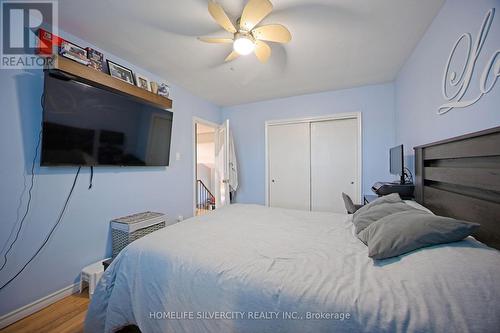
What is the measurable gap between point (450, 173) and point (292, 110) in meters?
2.53

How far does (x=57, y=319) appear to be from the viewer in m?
1.47

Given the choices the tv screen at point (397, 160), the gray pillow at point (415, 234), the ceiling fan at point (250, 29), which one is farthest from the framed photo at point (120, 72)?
the tv screen at point (397, 160)

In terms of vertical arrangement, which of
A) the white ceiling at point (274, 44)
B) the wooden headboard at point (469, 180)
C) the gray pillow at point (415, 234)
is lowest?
the gray pillow at point (415, 234)

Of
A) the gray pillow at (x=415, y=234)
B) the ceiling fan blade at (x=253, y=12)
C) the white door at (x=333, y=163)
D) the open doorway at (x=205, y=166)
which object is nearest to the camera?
the gray pillow at (x=415, y=234)

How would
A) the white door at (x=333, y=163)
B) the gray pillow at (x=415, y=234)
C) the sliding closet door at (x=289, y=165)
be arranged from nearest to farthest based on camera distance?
the gray pillow at (x=415, y=234)
the white door at (x=333, y=163)
the sliding closet door at (x=289, y=165)

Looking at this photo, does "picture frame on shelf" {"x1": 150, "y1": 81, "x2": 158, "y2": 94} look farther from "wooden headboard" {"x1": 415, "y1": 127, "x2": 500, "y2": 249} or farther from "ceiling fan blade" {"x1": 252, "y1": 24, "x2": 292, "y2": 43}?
"wooden headboard" {"x1": 415, "y1": 127, "x2": 500, "y2": 249}

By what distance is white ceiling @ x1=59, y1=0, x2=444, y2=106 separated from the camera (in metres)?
1.49

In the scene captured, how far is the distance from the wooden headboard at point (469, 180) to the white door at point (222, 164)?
8.71 feet

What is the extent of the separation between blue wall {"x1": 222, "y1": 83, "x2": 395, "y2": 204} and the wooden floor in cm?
267

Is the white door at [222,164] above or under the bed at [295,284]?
above

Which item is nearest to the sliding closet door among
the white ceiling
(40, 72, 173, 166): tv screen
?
the white ceiling

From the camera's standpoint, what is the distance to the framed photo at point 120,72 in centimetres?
202

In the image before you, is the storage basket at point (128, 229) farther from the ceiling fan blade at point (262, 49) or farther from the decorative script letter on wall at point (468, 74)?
the decorative script letter on wall at point (468, 74)

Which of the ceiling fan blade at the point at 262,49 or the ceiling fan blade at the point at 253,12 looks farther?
the ceiling fan blade at the point at 262,49
